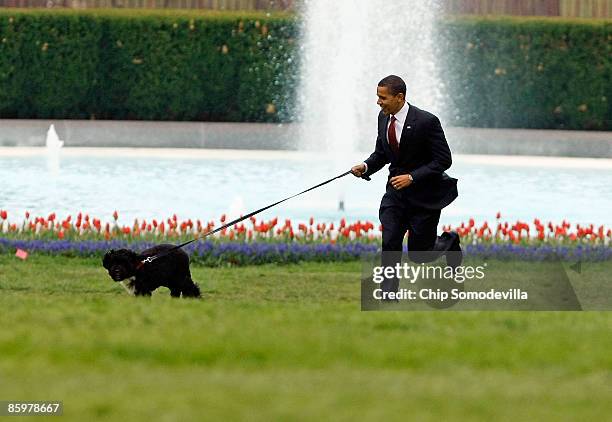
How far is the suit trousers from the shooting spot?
8.44m

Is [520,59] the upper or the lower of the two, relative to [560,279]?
upper

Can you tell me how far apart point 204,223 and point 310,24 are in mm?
8961

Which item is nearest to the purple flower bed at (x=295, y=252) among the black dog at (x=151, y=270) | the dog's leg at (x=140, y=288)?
the black dog at (x=151, y=270)

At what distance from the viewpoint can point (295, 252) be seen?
1088 centimetres

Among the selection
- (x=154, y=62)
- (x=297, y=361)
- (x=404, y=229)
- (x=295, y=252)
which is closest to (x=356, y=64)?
(x=154, y=62)

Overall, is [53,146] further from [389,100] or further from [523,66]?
[389,100]

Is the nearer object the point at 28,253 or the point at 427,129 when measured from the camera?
the point at 427,129

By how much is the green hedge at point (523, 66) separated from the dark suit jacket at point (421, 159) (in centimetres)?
1403

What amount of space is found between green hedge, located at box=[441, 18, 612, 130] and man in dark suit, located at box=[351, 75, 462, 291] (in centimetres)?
1399

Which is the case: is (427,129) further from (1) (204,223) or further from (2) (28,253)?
(1) (204,223)

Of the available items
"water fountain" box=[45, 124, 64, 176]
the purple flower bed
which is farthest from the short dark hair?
"water fountain" box=[45, 124, 64, 176]

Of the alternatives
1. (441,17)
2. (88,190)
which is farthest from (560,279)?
(441,17)

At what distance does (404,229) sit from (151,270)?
4.42ft

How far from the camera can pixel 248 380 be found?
571cm
